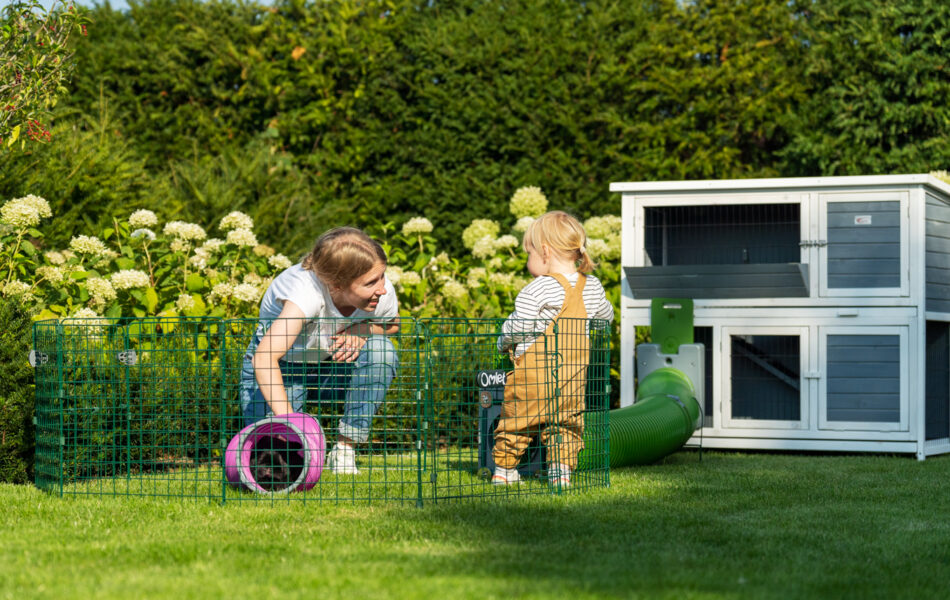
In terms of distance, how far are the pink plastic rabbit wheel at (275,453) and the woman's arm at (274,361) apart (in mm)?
65

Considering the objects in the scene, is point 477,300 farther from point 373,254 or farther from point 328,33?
point 328,33

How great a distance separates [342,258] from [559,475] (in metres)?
1.23

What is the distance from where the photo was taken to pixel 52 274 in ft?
18.2

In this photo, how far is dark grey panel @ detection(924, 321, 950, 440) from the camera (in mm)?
6184

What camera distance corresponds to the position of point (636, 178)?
352 inches

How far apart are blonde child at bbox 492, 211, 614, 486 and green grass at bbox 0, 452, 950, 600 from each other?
0.32 m

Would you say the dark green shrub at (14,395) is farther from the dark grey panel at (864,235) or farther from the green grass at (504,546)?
the dark grey panel at (864,235)

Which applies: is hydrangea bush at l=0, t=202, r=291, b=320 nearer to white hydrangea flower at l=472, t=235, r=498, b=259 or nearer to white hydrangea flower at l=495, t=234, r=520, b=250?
white hydrangea flower at l=472, t=235, r=498, b=259

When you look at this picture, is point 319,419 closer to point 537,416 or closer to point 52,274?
point 537,416

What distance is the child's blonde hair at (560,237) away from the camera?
4.48 meters

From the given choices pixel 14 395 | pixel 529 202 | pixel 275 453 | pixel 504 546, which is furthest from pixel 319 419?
pixel 529 202

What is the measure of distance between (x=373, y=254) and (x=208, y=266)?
2472 mm

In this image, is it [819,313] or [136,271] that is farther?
[819,313]

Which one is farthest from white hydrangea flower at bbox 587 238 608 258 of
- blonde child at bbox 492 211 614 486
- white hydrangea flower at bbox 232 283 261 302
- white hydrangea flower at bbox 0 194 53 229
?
white hydrangea flower at bbox 0 194 53 229
